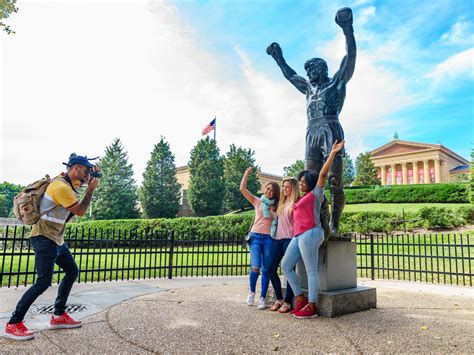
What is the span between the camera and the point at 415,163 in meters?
75.6

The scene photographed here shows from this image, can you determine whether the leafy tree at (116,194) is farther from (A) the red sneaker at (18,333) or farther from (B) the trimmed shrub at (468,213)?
(A) the red sneaker at (18,333)

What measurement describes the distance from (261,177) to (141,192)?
117ft

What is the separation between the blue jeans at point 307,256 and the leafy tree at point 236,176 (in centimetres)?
3686

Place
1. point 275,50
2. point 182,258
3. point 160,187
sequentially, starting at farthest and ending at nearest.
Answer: point 160,187
point 182,258
point 275,50

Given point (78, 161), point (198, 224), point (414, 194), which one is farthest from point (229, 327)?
point (414, 194)

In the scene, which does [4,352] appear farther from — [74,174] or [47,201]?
[74,174]

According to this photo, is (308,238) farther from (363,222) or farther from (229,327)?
(363,222)

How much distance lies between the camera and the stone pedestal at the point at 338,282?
176 inches

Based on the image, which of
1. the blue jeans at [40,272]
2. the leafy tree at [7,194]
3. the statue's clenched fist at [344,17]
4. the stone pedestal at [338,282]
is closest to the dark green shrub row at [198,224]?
the stone pedestal at [338,282]

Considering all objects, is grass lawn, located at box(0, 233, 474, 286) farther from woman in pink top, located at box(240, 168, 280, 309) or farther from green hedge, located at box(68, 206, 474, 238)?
green hedge, located at box(68, 206, 474, 238)

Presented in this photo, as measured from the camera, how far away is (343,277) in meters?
4.91

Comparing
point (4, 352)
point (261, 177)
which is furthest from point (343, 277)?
point (261, 177)

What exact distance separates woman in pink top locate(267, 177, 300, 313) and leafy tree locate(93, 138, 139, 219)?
3483cm

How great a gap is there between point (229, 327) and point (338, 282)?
6.05 ft
